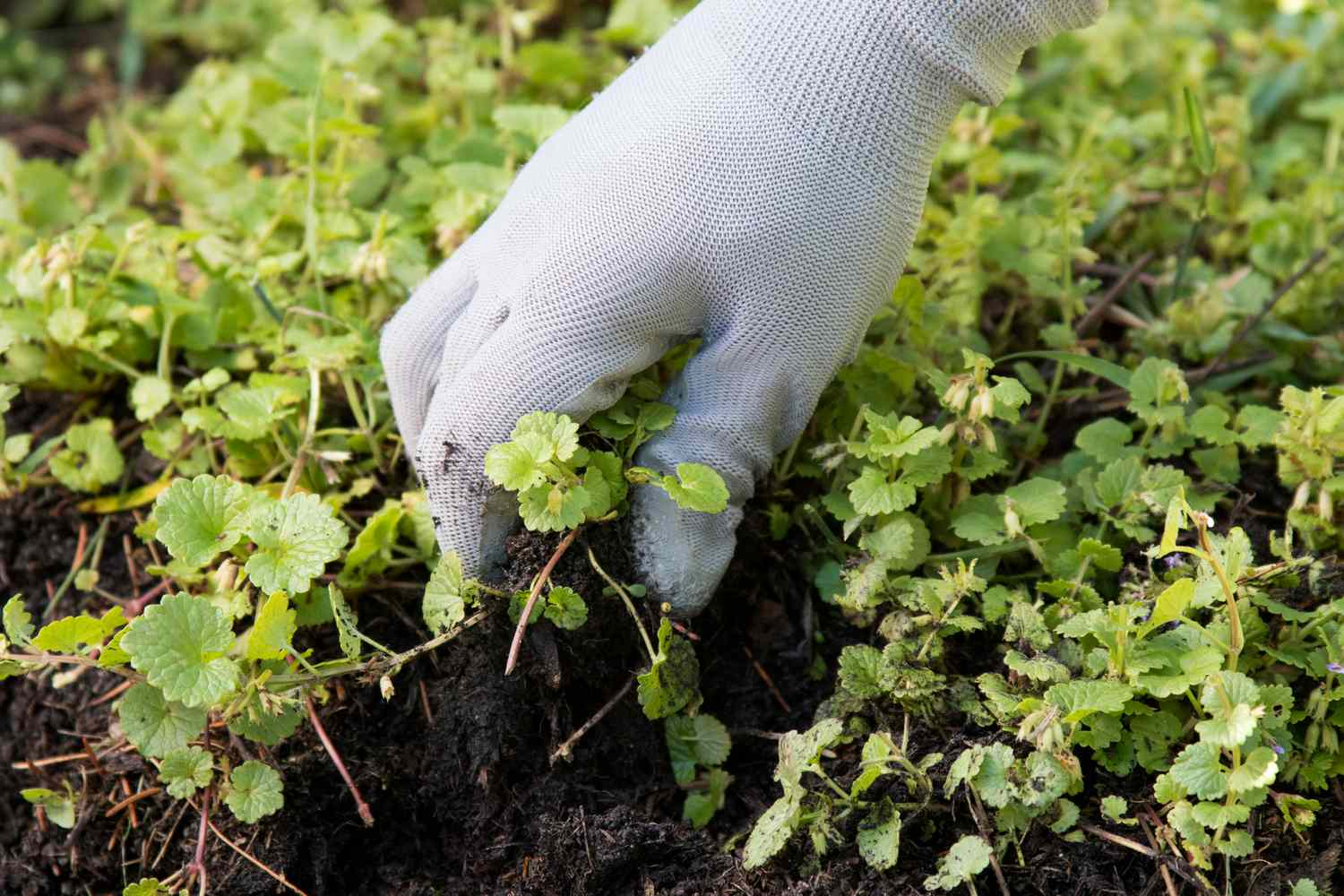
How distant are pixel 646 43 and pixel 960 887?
2.14 meters

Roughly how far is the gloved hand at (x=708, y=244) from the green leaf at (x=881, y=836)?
402mm

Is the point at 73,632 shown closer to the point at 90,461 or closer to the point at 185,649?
the point at 185,649

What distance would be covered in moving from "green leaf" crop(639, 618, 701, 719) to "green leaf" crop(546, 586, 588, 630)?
11 centimetres

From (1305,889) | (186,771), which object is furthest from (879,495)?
(186,771)

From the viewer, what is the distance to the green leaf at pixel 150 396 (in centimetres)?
209

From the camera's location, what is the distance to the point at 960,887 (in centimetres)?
156

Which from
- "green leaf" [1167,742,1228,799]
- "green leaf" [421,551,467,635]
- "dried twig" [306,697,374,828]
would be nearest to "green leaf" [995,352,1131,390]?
"green leaf" [1167,742,1228,799]

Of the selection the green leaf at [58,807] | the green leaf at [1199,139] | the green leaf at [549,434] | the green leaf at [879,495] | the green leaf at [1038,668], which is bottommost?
the green leaf at [58,807]

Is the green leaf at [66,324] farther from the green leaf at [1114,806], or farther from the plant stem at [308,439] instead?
the green leaf at [1114,806]

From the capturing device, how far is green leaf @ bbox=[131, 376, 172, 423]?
82.1 inches

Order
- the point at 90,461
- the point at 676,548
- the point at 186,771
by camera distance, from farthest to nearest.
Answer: the point at 90,461, the point at 676,548, the point at 186,771

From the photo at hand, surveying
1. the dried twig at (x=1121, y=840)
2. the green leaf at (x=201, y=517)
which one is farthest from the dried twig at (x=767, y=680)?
the green leaf at (x=201, y=517)

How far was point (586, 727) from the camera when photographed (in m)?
1.72

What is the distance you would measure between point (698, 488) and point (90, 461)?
3.86 feet
